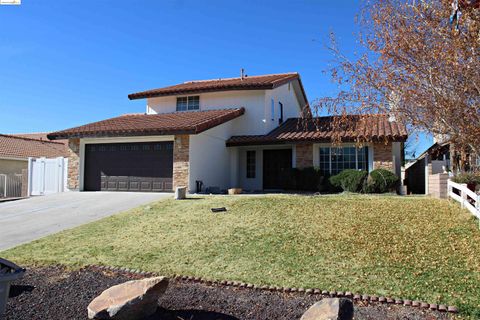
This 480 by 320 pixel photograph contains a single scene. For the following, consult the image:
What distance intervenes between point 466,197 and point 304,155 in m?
9.22

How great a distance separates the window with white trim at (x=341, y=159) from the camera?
17.5 meters

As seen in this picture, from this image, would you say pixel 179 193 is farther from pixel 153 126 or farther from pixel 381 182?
pixel 381 182

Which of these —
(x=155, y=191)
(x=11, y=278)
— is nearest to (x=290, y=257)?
(x=11, y=278)

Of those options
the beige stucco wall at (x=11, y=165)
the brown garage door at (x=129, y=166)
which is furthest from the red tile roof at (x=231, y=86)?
the beige stucco wall at (x=11, y=165)

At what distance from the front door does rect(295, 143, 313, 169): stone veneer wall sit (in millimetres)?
905

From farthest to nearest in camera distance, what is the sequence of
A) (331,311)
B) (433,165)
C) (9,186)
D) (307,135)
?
(9,186) → (307,135) → (433,165) → (331,311)

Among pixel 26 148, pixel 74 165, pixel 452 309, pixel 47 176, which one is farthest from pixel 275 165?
pixel 26 148

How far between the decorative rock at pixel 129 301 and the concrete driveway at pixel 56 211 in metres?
5.60

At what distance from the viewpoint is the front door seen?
1942 centimetres

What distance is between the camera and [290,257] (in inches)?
270

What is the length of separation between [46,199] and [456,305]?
1571cm

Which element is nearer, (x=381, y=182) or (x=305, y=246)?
(x=305, y=246)

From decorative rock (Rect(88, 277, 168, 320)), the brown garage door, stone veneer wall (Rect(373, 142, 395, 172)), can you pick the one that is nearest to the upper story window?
the brown garage door

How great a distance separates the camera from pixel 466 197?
9.58 m
